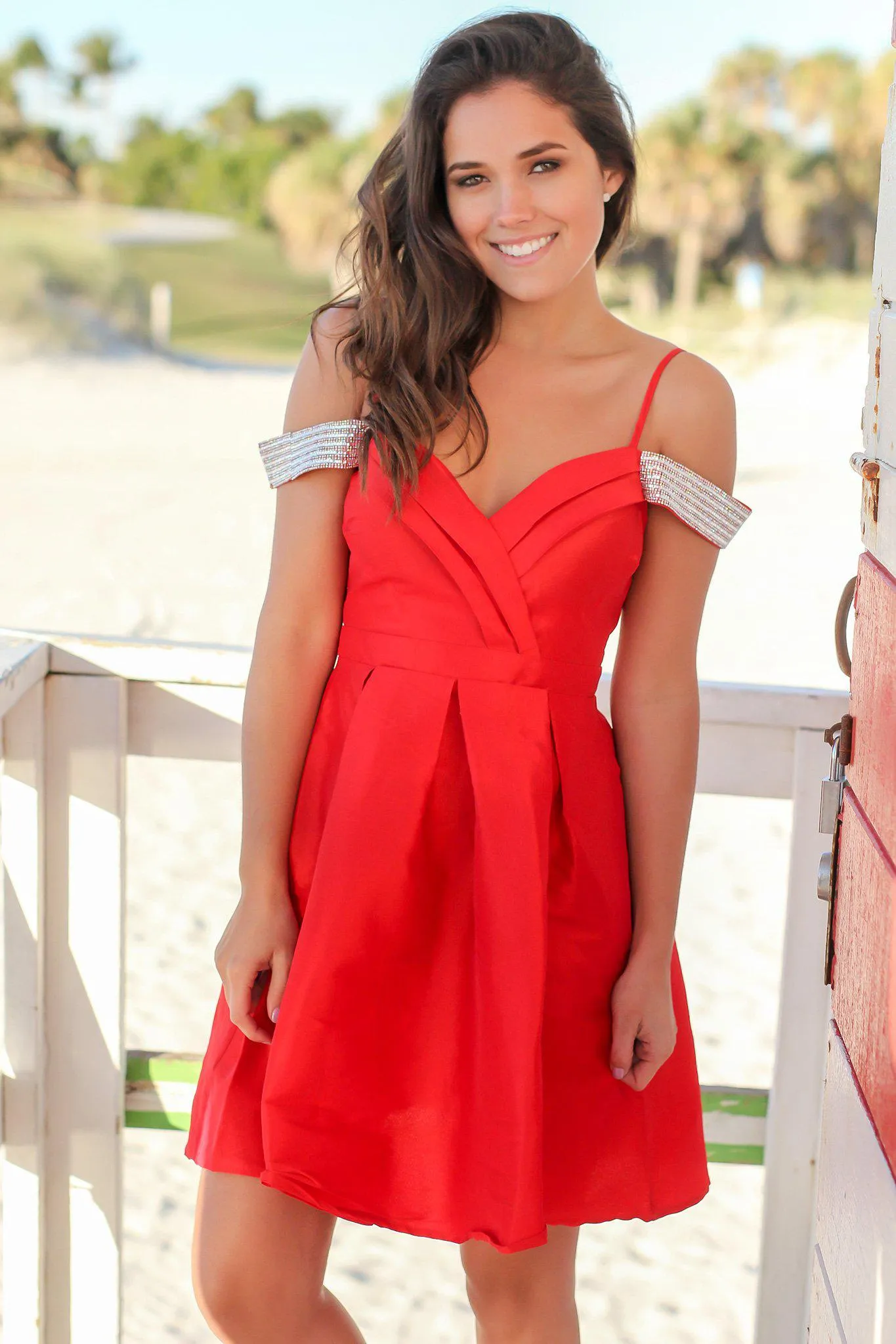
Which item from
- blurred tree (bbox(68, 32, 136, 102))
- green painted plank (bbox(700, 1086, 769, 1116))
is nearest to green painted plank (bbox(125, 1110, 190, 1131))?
green painted plank (bbox(700, 1086, 769, 1116))

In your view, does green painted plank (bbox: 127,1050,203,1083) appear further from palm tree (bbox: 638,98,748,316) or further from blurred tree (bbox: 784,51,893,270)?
blurred tree (bbox: 784,51,893,270)

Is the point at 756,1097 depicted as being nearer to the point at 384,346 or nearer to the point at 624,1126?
the point at 624,1126

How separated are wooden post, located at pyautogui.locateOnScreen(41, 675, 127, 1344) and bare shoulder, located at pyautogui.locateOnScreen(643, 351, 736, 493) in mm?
721

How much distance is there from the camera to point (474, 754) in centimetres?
134

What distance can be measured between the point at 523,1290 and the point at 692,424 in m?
0.82

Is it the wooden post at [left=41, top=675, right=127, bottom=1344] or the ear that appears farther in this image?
the wooden post at [left=41, top=675, right=127, bottom=1344]

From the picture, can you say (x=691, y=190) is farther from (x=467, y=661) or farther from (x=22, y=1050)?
(x=467, y=661)

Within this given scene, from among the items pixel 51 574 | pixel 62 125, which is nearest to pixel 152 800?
pixel 51 574

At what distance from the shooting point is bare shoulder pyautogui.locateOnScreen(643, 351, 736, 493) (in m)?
1.39

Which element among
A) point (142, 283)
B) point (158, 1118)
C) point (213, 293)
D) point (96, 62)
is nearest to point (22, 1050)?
point (158, 1118)

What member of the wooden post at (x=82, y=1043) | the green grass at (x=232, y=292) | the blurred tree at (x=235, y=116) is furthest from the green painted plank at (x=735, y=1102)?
the blurred tree at (x=235, y=116)

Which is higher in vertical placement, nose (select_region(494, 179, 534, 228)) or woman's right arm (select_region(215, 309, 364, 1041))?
nose (select_region(494, 179, 534, 228))

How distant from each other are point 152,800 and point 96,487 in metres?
10.2

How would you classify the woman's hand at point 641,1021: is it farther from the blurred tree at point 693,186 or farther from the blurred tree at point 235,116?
the blurred tree at point 235,116
